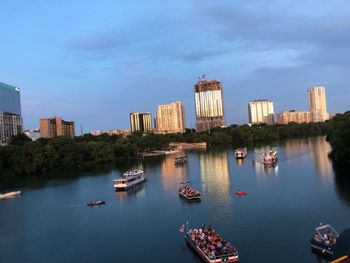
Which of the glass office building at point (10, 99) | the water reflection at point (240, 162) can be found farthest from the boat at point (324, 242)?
the glass office building at point (10, 99)

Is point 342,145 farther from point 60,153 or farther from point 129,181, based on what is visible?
point 60,153

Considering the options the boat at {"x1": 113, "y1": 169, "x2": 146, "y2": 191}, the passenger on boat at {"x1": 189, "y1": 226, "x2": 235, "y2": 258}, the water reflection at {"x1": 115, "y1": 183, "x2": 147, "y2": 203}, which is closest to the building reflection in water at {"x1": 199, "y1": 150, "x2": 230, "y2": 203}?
the water reflection at {"x1": 115, "y1": 183, "x2": 147, "y2": 203}

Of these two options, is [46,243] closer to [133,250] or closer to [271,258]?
[133,250]

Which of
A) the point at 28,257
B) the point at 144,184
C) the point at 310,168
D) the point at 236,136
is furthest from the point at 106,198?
the point at 236,136

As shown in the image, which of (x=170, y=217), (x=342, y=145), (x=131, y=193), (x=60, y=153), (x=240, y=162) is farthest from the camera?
(x=60, y=153)

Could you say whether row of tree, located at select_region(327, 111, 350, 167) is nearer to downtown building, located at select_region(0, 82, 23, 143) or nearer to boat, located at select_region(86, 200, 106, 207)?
boat, located at select_region(86, 200, 106, 207)

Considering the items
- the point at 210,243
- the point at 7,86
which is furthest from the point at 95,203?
the point at 7,86

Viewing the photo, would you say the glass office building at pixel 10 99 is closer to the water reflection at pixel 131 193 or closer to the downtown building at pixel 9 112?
the downtown building at pixel 9 112
